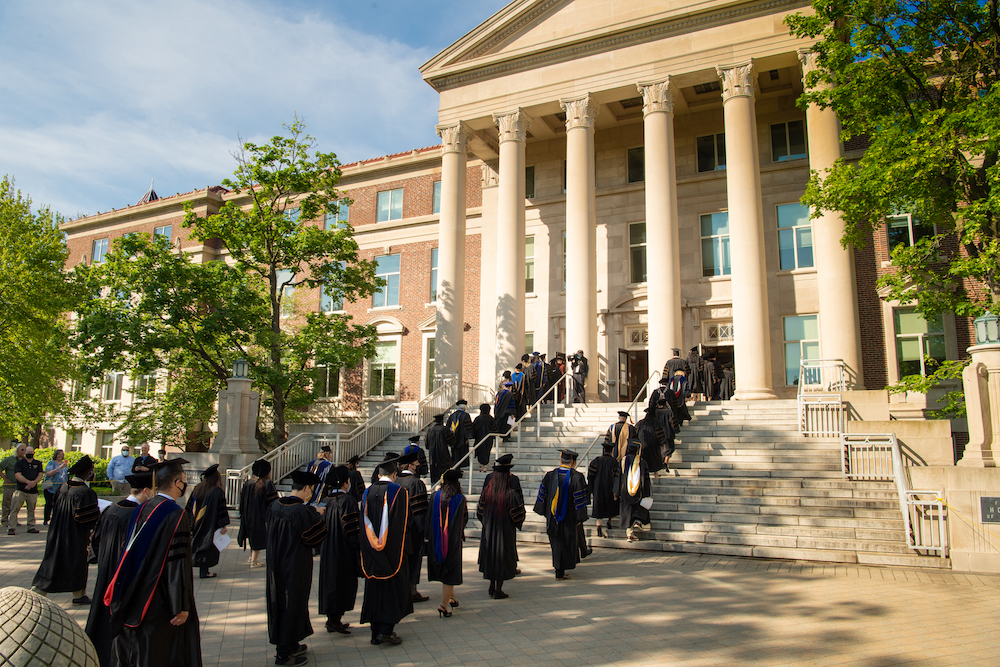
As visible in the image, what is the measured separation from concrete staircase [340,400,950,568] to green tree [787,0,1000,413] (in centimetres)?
282

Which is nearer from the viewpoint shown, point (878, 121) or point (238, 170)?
point (878, 121)

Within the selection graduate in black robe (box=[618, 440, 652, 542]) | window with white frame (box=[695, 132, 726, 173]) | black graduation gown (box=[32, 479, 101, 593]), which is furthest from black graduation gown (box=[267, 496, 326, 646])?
window with white frame (box=[695, 132, 726, 173])

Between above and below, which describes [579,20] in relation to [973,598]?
above

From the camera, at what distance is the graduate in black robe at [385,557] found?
658cm

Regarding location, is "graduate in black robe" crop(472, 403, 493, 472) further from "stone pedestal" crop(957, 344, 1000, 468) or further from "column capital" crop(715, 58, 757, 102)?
"column capital" crop(715, 58, 757, 102)

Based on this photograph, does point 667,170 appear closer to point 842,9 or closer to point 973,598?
point 842,9

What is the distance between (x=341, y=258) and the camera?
71.9ft

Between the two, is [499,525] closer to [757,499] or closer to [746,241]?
[757,499]

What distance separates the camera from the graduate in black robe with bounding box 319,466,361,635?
7.05 meters

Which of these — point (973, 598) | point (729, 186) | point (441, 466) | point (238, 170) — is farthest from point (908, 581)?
point (238, 170)

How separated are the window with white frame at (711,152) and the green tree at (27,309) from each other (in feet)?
71.0

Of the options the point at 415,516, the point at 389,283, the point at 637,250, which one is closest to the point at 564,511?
the point at 415,516

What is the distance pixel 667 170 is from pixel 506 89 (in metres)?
7.05

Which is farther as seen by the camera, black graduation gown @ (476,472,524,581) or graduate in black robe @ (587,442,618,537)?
graduate in black robe @ (587,442,618,537)
